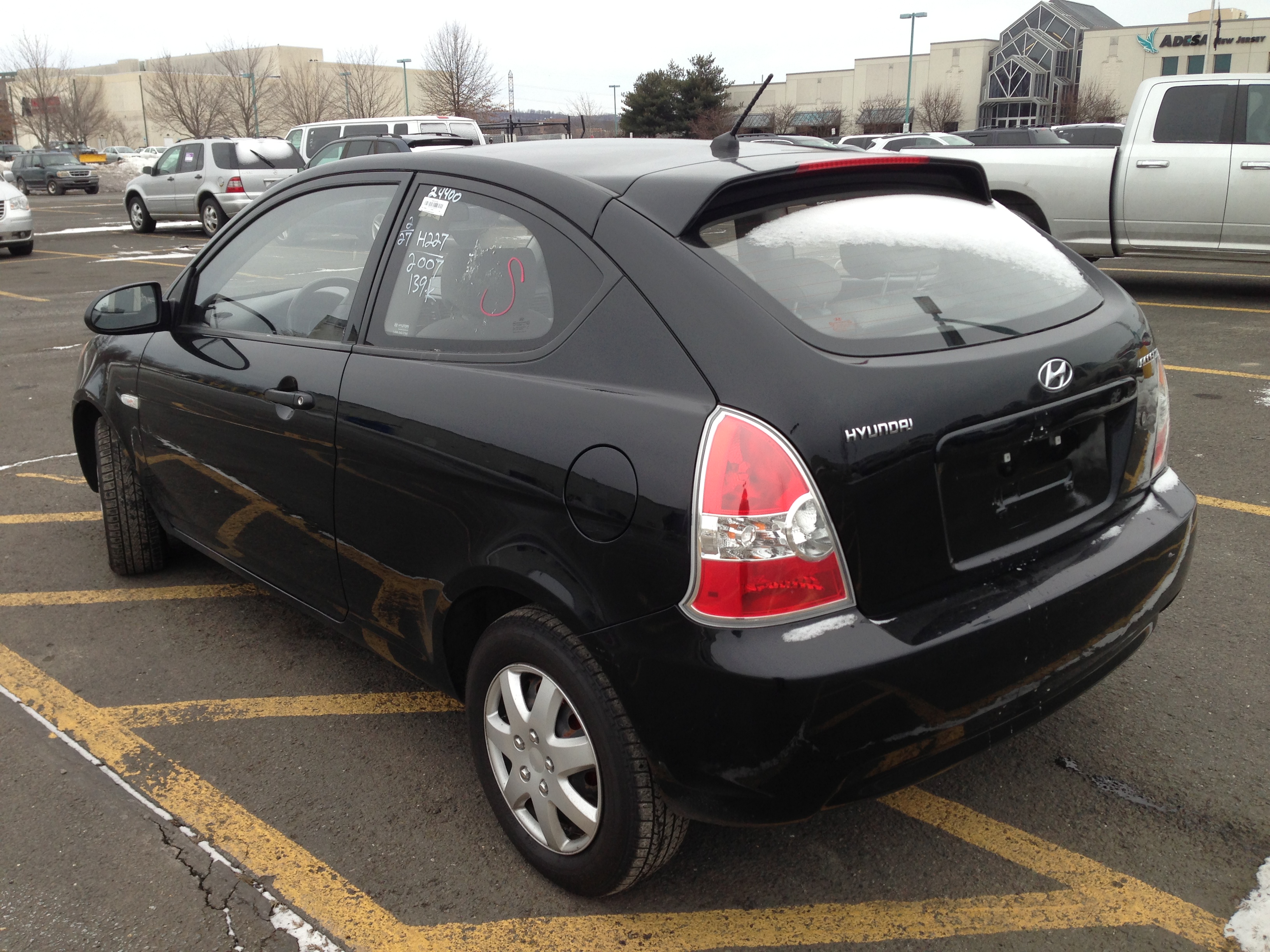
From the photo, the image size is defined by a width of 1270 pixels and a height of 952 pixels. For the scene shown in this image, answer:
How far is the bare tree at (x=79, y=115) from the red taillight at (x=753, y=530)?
280 feet

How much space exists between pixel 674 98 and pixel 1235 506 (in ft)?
176

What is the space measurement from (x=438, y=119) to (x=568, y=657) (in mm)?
20229

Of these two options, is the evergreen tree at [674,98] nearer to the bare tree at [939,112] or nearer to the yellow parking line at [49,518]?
the bare tree at [939,112]

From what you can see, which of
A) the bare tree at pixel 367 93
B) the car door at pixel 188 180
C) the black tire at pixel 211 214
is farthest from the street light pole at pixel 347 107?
the black tire at pixel 211 214

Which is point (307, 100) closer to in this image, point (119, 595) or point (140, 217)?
point (140, 217)

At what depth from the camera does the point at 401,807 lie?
2.84 m

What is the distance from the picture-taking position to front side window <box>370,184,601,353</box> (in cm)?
243

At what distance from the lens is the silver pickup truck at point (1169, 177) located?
9555 mm

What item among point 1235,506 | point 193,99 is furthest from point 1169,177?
point 193,99

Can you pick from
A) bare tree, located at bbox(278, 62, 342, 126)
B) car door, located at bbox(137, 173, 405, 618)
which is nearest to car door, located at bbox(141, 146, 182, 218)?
car door, located at bbox(137, 173, 405, 618)

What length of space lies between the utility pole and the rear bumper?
9208 centimetres

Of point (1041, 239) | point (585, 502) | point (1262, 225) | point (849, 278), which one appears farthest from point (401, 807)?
point (1262, 225)

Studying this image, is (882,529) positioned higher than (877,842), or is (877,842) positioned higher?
(882,529)

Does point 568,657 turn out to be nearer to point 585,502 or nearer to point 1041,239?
point 585,502
